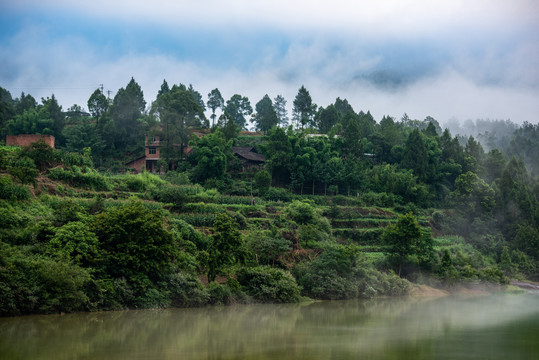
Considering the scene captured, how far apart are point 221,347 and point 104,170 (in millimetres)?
32321

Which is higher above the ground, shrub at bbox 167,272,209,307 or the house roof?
the house roof

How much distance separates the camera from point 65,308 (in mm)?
20969

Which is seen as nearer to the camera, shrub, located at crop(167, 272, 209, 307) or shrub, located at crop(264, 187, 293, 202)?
shrub, located at crop(167, 272, 209, 307)

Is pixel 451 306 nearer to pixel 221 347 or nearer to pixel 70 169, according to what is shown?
pixel 221 347

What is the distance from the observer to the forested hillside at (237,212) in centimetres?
2300

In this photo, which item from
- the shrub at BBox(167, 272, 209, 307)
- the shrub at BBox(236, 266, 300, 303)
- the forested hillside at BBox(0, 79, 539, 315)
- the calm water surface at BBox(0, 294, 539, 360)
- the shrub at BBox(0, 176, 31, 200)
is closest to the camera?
the calm water surface at BBox(0, 294, 539, 360)

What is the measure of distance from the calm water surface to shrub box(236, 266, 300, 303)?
83 cm

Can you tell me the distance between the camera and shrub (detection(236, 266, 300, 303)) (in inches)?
1055

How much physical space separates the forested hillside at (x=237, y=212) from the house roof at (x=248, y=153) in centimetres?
45

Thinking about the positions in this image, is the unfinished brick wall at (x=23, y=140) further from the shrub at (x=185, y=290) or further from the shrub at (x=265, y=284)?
the shrub at (x=265, y=284)

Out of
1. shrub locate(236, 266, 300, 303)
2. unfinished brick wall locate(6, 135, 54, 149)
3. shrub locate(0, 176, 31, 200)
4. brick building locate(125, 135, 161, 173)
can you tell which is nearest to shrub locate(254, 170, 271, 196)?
brick building locate(125, 135, 161, 173)

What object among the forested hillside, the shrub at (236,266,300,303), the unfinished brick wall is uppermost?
the unfinished brick wall

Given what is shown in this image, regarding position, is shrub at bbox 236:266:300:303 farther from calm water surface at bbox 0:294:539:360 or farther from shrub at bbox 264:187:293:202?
shrub at bbox 264:187:293:202

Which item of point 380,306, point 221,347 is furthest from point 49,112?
point 221,347
